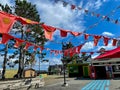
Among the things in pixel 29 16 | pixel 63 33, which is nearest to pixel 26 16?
pixel 29 16

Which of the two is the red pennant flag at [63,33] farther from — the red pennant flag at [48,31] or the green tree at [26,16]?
the green tree at [26,16]

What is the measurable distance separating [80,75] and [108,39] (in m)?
29.8

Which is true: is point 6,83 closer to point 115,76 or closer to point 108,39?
point 108,39

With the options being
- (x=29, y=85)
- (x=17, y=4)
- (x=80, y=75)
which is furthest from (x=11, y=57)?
(x=29, y=85)

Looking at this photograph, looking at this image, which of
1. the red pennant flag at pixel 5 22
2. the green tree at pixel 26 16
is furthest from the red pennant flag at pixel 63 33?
the green tree at pixel 26 16

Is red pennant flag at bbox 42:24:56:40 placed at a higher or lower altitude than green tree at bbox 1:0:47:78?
lower

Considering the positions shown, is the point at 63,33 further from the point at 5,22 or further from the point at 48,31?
the point at 5,22

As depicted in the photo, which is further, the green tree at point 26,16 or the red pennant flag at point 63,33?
the green tree at point 26,16

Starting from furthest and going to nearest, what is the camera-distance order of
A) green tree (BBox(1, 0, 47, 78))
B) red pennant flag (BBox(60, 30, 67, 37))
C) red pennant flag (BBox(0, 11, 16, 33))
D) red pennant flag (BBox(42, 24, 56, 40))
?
1. green tree (BBox(1, 0, 47, 78))
2. red pennant flag (BBox(60, 30, 67, 37))
3. red pennant flag (BBox(42, 24, 56, 40))
4. red pennant flag (BBox(0, 11, 16, 33))

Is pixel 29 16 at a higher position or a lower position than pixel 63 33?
higher

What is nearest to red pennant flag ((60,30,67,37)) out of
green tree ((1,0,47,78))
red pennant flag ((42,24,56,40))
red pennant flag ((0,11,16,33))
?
red pennant flag ((42,24,56,40))

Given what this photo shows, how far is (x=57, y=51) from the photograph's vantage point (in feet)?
59.3

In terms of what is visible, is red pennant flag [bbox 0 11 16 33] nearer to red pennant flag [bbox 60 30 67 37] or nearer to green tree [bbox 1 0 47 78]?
red pennant flag [bbox 60 30 67 37]

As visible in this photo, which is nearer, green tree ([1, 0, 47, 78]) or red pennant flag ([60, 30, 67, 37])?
red pennant flag ([60, 30, 67, 37])
